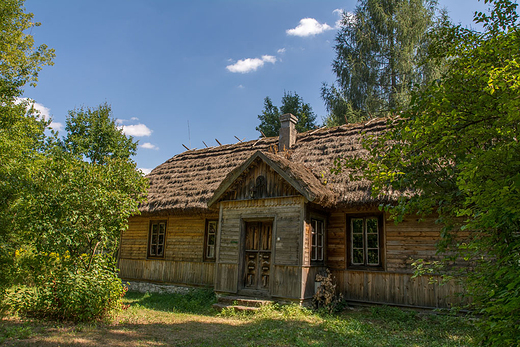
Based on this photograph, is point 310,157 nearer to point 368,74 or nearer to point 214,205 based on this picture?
point 214,205

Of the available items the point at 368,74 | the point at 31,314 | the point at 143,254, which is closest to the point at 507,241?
the point at 31,314

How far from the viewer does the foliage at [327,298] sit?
388 inches

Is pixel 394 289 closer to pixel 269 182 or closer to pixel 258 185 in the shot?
pixel 269 182

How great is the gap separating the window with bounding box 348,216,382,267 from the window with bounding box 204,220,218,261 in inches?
191

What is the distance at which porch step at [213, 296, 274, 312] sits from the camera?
9.77 m

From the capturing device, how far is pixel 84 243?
27.2 feet

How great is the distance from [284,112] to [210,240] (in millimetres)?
21521

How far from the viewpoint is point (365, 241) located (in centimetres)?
1084

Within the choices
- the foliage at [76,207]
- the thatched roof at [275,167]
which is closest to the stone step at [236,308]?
the thatched roof at [275,167]

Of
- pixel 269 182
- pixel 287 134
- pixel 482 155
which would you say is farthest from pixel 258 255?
pixel 482 155

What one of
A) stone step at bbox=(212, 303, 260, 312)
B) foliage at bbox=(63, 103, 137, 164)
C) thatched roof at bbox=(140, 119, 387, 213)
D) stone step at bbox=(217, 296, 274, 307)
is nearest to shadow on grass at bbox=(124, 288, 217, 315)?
stone step at bbox=(212, 303, 260, 312)

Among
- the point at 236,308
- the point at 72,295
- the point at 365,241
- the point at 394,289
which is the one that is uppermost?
the point at 365,241

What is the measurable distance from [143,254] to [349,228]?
8.32m

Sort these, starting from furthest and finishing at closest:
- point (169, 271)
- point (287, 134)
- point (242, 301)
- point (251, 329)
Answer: point (287, 134), point (169, 271), point (242, 301), point (251, 329)
